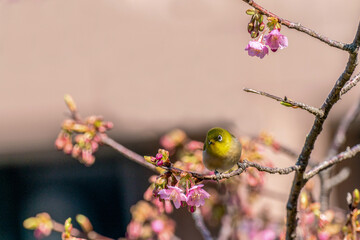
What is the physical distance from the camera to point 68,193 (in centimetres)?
396

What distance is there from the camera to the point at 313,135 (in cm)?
124

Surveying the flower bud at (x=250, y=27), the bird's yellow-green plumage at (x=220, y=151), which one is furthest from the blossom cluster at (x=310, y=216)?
the flower bud at (x=250, y=27)

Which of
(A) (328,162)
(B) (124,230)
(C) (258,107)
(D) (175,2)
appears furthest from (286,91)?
(A) (328,162)

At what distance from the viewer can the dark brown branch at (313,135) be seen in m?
1.17

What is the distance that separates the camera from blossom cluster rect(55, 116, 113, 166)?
1749 mm

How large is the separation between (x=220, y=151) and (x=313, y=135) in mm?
271

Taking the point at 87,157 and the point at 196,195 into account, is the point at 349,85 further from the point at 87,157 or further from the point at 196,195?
the point at 87,157

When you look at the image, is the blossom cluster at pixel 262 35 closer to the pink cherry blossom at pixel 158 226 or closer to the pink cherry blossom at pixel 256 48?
the pink cherry blossom at pixel 256 48

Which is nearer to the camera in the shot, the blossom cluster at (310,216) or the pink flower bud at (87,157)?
the blossom cluster at (310,216)

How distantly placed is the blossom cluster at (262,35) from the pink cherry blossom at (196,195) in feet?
1.10

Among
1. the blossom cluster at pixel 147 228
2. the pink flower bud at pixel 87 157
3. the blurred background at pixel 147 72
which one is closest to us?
the pink flower bud at pixel 87 157

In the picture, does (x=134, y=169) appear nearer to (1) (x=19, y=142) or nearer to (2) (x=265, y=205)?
(1) (x=19, y=142)

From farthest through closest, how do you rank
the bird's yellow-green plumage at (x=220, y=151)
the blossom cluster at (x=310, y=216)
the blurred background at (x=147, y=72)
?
the blurred background at (x=147, y=72), the blossom cluster at (x=310, y=216), the bird's yellow-green plumage at (x=220, y=151)

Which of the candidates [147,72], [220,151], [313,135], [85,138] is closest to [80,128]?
[85,138]
